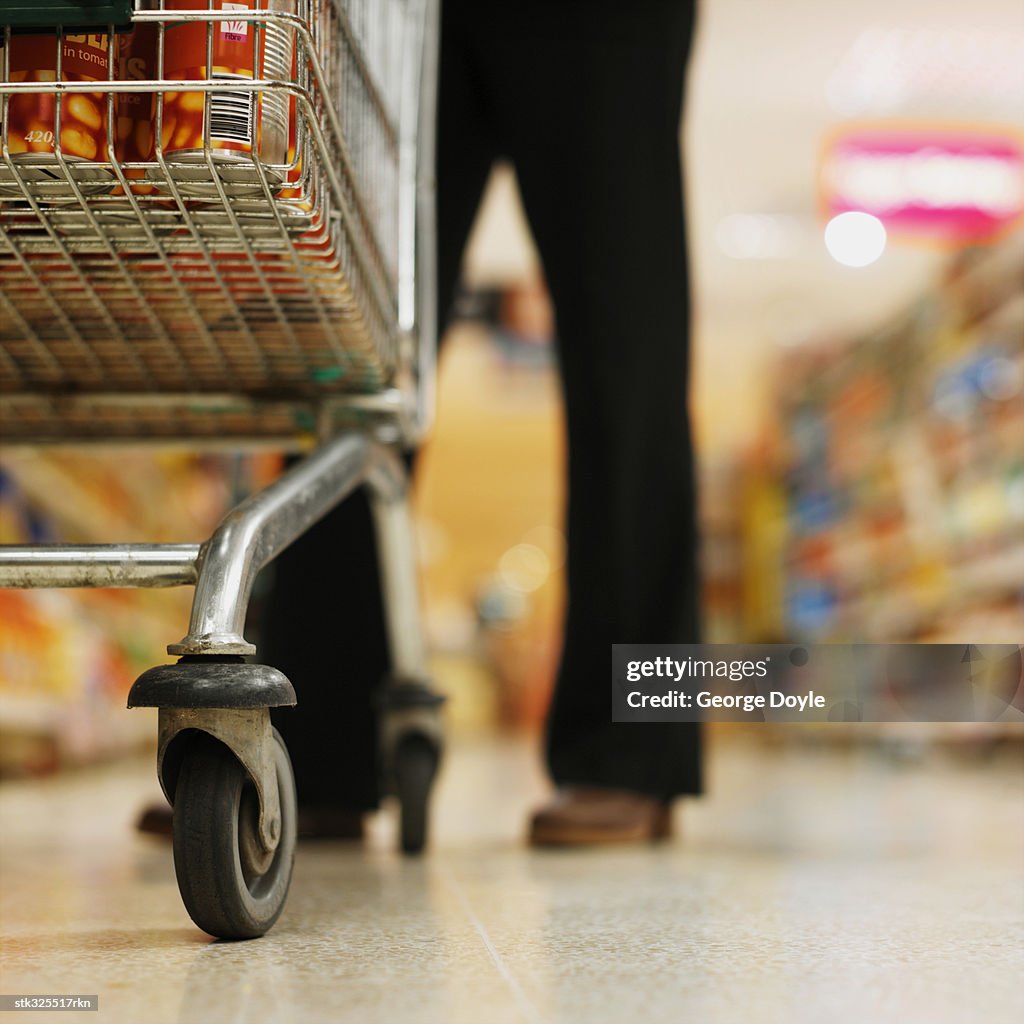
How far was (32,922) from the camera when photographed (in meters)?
0.88

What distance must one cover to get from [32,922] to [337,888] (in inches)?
10.8

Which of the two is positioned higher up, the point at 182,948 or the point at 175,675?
the point at 175,675

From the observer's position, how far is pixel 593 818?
4.74 ft

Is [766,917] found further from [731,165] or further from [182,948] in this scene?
[731,165]

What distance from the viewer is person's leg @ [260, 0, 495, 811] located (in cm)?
155

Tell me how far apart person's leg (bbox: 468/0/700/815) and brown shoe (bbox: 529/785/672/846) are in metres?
0.02

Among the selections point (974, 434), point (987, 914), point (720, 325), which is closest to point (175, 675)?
point (987, 914)

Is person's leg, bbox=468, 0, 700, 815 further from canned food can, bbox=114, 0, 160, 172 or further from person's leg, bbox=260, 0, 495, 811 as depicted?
canned food can, bbox=114, 0, 160, 172

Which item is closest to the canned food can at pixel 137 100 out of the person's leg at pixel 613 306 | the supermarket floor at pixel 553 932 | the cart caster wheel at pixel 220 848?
the cart caster wheel at pixel 220 848

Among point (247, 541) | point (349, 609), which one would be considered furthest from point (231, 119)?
point (349, 609)

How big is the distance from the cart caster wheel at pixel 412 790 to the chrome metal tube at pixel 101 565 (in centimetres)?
58

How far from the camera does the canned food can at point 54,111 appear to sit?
851mm

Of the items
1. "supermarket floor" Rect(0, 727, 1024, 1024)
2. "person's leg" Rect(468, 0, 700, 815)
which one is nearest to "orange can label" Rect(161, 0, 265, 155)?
"supermarket floor" Rect(0, 727, 1024, 1024)

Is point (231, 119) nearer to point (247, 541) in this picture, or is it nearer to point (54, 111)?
point (54, 111)
